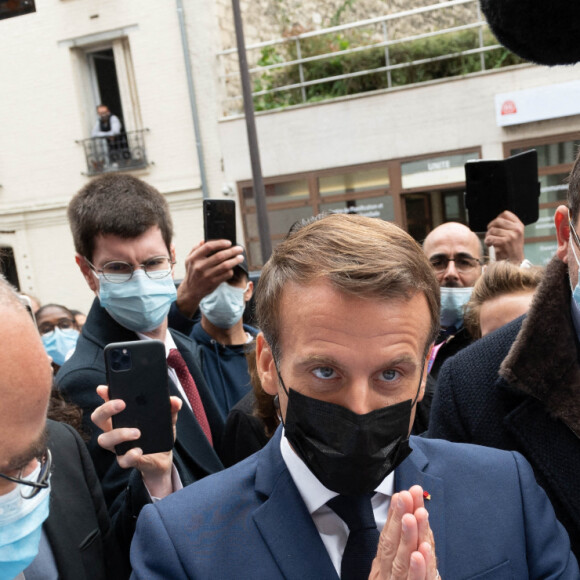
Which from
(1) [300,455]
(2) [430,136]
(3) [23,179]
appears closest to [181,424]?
(1) [300,455]

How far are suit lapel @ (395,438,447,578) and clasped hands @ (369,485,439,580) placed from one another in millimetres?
258

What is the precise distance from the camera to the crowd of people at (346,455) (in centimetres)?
134

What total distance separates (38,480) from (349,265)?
895 millimetres

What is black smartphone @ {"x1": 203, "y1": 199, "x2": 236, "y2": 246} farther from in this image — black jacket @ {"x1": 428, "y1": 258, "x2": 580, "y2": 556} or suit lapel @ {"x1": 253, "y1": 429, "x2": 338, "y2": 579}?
suit lapel @ {"x1": 253, "y1": 429, "x2": 338, "y2": 579}

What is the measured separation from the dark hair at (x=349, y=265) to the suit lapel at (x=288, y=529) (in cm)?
28

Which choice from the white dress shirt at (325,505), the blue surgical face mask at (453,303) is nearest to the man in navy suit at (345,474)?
the white dress shirt at (325,505)

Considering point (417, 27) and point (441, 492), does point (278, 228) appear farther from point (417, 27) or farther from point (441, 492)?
point (441, 492)

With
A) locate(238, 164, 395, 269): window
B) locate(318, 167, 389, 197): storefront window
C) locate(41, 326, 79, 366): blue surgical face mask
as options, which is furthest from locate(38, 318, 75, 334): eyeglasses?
locate(318, 167, 389, 197): storefront window

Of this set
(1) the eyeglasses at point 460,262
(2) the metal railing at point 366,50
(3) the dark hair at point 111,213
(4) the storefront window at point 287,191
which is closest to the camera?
(3) the dark hair at point 111,213

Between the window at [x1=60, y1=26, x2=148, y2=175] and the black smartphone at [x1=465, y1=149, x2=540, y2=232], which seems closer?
the black smartphone at [x1=465, y1=149, x2=540, y2=232]

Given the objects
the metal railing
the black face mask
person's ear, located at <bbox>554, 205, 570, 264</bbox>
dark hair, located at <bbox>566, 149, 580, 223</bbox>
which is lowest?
the black face mask

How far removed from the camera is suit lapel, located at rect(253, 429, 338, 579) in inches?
52.0

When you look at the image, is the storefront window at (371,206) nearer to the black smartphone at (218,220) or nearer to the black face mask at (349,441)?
the black smartphone at (218,220)

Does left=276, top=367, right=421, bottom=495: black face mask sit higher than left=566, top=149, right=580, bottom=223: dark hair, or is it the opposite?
left=566, top=149, right=580, bottom=223: dark hair
